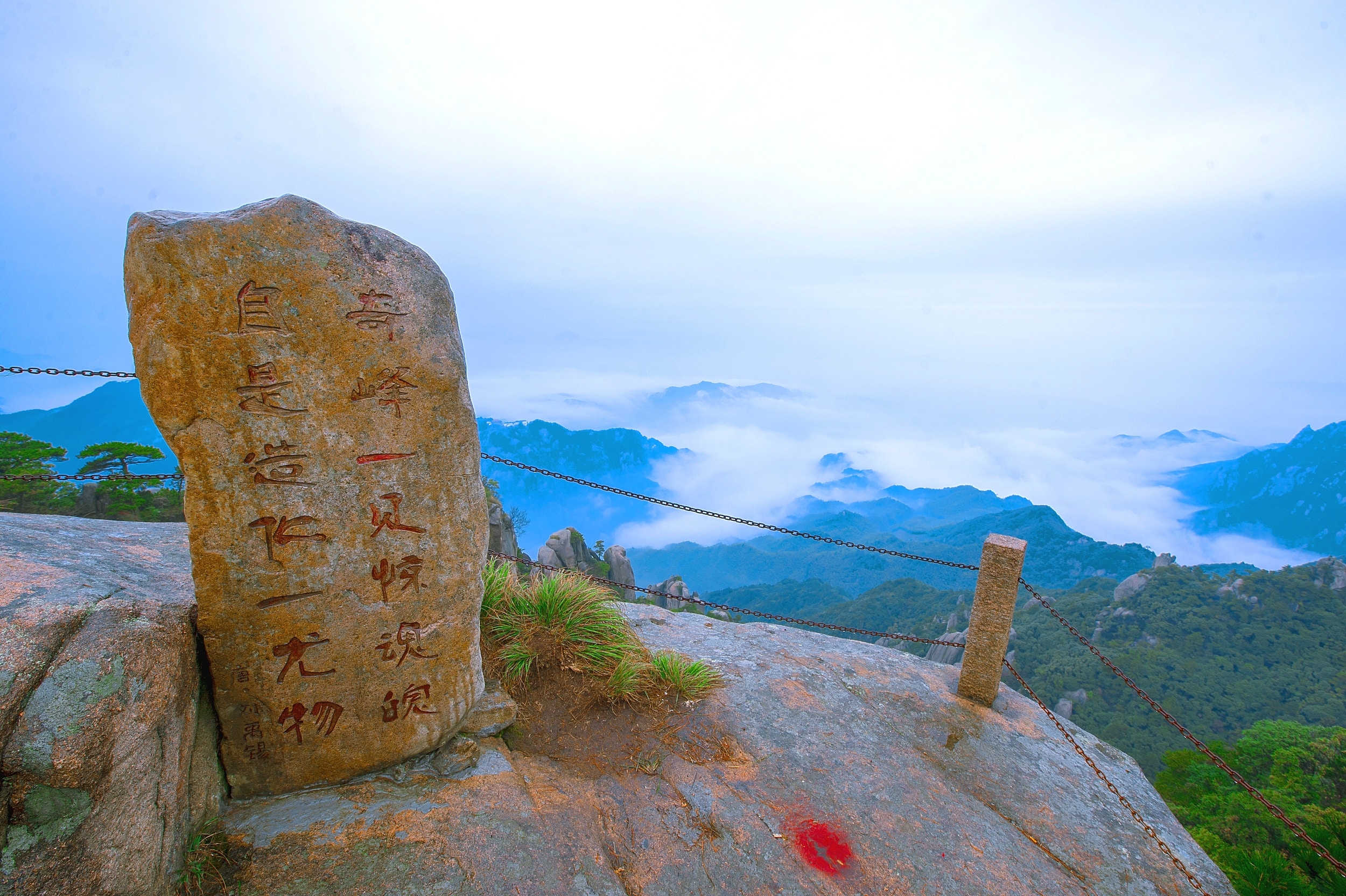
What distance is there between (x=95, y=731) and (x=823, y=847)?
3907 mm

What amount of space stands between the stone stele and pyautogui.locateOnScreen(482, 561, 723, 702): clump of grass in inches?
48.9

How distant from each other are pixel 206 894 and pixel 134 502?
18.9m

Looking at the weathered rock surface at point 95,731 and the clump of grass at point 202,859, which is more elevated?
the weathered rock surface at point 95,731

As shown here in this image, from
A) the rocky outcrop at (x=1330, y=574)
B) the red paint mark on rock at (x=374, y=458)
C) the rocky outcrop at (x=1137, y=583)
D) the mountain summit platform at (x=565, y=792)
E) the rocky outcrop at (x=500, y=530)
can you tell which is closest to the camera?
the mountain summit platform at (x=565, y=792)

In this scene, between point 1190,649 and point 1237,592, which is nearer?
point 1190,649

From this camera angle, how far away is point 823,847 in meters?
3.82

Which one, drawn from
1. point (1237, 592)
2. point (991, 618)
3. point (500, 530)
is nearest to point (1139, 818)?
point (991, 618)

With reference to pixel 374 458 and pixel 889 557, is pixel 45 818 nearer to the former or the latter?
pixel 374 458

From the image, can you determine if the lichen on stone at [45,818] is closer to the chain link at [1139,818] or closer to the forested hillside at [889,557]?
the chain link at [1139,818]

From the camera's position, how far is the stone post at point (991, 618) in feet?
17.0

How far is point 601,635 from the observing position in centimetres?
529

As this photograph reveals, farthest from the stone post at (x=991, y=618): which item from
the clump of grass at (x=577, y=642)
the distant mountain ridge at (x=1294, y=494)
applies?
the distant mountain ridge at (x=1294, y=494)

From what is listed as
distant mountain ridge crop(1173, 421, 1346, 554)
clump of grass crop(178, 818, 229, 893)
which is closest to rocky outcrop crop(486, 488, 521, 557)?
clump of grass crop(178, 818, 229, 893)

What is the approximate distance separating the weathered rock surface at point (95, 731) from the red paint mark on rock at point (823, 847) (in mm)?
3428
